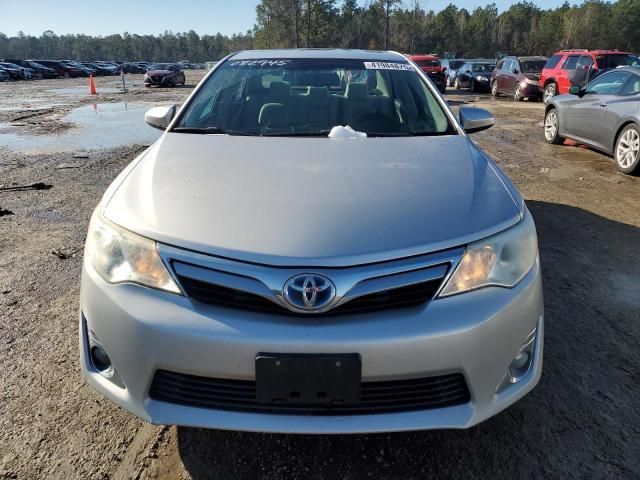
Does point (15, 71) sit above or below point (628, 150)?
above

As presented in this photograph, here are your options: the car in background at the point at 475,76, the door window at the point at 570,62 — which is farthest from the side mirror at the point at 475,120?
the car in background at the point at 475,76

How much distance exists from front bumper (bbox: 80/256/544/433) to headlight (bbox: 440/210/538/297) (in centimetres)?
4

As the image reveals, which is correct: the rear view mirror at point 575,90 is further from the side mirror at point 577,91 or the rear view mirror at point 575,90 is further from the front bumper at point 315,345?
the front bumper at point 315,345

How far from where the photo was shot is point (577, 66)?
1386 centimetres

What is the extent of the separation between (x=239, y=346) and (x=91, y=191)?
4.83 metres

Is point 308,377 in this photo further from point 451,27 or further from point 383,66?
point 451,27

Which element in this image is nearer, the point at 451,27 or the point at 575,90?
the point at 575,90

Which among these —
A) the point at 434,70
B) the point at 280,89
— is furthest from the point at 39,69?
the point at 280,89

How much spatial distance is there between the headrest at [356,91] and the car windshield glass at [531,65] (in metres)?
17.0

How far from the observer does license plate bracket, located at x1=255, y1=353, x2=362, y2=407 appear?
150cm

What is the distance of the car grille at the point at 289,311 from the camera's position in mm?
1573

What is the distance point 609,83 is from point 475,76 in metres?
15.3

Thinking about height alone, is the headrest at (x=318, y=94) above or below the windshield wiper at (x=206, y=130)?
above

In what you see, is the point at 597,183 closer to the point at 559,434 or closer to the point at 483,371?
the point at 559,434
